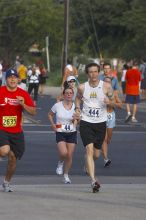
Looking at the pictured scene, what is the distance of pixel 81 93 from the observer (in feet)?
41.1

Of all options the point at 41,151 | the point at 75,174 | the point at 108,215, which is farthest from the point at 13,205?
the point at 41,151

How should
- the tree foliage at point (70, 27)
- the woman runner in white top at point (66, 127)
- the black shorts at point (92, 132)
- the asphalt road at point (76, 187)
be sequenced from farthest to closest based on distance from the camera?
the tree foliage at point (70, 27) → the woman runner in white top at point (66, 127) → the black shorts at point (92, 132) → the asphalt road at point (76, 187)

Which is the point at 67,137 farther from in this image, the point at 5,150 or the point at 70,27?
the point at 70,27

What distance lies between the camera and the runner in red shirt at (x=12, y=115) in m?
11.8

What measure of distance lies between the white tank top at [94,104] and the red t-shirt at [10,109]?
98cm

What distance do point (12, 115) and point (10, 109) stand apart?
0.09 metres

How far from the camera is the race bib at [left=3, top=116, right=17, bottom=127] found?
1185cm

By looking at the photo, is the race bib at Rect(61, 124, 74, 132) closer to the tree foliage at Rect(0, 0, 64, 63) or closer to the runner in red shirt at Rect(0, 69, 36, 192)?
the runner in red shirt at Rect(0, 69, 36, 192)

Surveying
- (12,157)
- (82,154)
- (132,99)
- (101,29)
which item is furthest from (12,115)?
(101,29)

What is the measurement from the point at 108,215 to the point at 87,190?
234 centimetres

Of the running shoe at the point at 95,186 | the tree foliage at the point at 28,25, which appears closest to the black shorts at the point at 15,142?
the running shoe at the point at 95,186

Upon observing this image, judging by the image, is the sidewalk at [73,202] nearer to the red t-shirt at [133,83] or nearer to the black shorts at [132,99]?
the black shorts at [132,99]

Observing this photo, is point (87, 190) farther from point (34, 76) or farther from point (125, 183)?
point (34, 76)

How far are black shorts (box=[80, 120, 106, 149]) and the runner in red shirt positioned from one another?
907 millimetres
